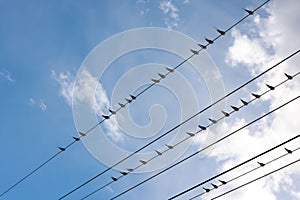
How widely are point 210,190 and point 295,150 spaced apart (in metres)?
3.41

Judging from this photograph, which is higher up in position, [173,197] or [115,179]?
[115,179]

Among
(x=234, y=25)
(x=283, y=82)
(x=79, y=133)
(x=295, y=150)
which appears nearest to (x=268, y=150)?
(x=295, y=150)

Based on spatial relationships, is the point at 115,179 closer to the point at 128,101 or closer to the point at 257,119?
the point at 128,101

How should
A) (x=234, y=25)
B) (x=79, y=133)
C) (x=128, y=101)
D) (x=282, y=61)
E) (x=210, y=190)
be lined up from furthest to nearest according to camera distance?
(x=79, y=133) < (x=128, y=101) < (x=210, y=190) < (x=234, y=25) < (x=282, y=61)

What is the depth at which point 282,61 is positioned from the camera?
1418cm

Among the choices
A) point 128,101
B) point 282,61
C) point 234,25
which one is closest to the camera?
point 282,61

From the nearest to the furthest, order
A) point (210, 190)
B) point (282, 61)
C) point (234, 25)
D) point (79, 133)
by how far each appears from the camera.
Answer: point (282, 61) → point (234, 25) → point (210, 190) → point (79, 133)

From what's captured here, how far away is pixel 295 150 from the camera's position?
14.9m

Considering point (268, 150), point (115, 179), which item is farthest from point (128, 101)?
point (268, 150)

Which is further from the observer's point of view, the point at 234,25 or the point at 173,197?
the point at 173,197

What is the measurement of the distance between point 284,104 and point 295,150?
1710 mm

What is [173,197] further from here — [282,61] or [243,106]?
[282,61]

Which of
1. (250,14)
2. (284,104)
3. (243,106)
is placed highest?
(250,14)

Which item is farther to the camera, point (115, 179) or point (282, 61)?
point (115, 179)
